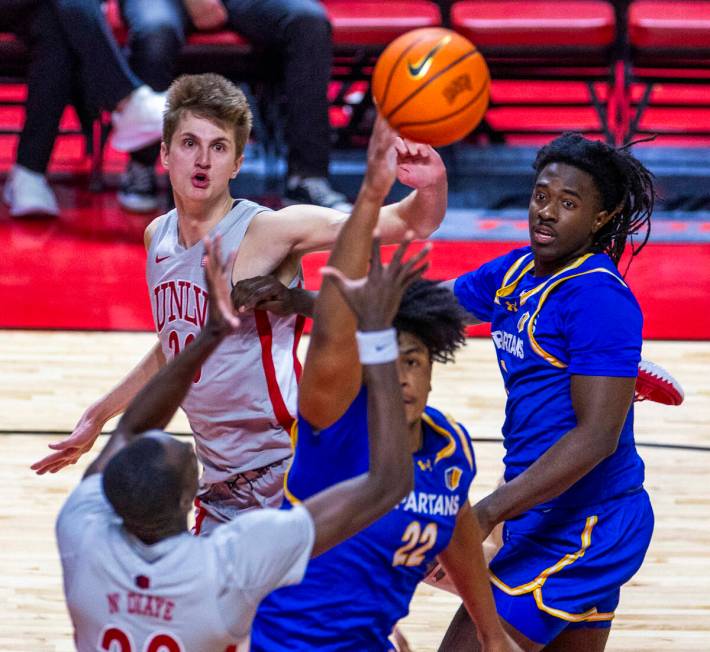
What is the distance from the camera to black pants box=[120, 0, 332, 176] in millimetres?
8078

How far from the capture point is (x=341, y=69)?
973 cm

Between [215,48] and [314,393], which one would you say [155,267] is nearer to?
[314,393]

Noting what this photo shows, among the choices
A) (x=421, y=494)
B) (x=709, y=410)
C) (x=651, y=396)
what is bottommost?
(x=709, y=410)

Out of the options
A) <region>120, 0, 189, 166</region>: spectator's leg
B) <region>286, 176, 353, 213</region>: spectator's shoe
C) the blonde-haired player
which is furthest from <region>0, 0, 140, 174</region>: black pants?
the blonde-haired player

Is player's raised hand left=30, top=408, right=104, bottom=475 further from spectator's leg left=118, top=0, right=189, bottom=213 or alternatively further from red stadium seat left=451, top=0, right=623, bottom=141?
red stadium seat left=451, top=0, right=623, bottom=141

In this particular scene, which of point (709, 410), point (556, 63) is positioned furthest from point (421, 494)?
point (556, 63)

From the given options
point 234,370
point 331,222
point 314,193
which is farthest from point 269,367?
point 314,193

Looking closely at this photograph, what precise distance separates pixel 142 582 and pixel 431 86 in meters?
1.22

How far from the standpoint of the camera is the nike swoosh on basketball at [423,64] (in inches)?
112

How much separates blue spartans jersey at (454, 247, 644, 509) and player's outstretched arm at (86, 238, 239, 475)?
939 millimetres

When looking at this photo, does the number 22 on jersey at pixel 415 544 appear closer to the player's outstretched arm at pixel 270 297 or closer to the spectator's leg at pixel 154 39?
the player's outstretched arm at pixel 270 297

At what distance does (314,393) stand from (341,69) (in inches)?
297

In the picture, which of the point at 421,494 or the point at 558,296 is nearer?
the point at 421,494

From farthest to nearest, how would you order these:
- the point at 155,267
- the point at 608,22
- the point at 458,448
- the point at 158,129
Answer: the point at 608,22
the point at 158,129
the point at 155,267
the point at 458,448
